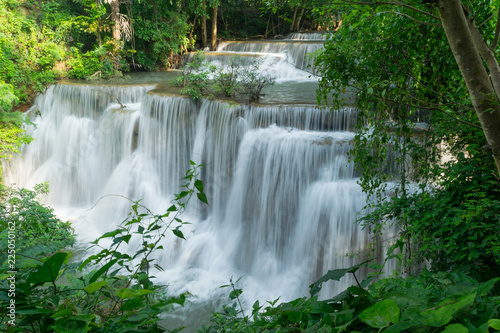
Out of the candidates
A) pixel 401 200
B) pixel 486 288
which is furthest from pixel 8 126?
pixel 486 288

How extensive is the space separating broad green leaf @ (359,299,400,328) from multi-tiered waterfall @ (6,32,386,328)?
14.5 ft

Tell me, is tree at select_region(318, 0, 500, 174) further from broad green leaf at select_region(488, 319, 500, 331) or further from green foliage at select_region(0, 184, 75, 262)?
green foliage at select_region(0, 184, 75, 262)

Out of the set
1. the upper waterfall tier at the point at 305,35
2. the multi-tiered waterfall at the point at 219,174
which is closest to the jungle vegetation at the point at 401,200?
the multi-tiered waterfall at the point at 219,174

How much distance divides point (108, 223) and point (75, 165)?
2730mm

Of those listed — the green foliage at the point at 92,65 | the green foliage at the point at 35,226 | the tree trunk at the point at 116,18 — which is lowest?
the green foliage at the point at 35,226

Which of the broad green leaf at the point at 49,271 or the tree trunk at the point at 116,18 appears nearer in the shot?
the broad green leaf at the point at 49,271

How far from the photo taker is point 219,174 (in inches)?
340

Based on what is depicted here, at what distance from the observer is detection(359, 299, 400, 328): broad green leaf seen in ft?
3.21

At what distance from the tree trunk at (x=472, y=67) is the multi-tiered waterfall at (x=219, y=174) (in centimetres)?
289

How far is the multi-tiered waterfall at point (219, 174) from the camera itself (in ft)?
22.1

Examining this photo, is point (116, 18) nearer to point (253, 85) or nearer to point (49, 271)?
point (253, 85)

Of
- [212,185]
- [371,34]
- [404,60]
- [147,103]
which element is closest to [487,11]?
[404,60]

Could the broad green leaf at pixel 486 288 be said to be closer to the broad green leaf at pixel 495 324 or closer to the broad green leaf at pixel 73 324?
the broad green leaf at pixel 495 324

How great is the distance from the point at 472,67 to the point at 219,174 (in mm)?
6799
